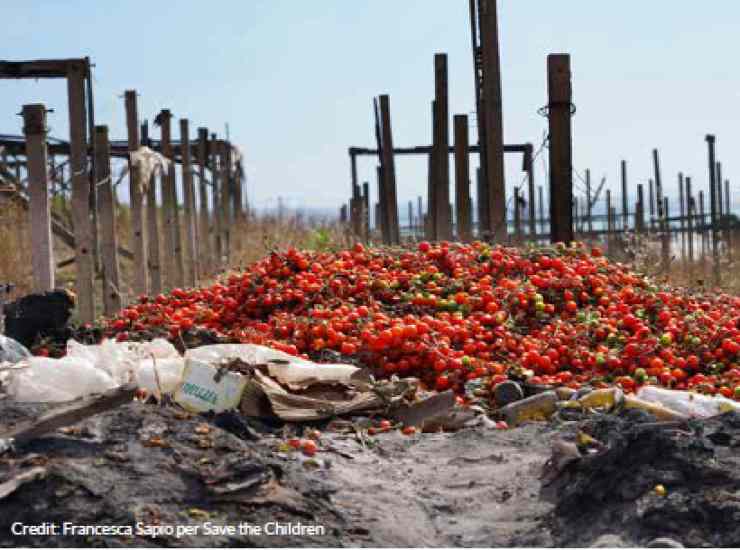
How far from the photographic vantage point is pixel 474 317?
8.77 meters

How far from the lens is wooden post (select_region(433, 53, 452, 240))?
13.2 meters

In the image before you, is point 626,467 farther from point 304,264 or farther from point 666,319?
point 304,264

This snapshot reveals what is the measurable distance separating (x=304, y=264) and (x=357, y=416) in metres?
3.30

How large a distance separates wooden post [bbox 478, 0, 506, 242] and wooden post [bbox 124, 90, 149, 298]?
14.0ft

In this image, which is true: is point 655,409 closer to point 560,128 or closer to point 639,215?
point 560,128

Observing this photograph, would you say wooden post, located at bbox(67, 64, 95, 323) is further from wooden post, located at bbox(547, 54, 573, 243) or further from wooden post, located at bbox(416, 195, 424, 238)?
wooden post, located at bbox(416, 195, 424, 238)

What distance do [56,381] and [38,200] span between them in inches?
138

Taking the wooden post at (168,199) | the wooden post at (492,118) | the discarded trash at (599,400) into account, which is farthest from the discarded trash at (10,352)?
the wooden post at (168,199)

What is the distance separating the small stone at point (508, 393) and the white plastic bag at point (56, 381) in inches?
88.0

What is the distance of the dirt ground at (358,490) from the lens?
471cm

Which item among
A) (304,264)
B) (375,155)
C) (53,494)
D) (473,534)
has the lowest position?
(473,534)

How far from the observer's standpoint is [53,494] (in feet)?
15.7

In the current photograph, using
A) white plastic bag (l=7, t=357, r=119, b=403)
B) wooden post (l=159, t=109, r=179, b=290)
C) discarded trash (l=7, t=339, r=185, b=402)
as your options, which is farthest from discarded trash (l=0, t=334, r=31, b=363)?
wooden post (l=159, t=109, r=179, b=290)

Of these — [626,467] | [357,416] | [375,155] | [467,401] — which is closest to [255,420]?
[357,416]
